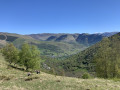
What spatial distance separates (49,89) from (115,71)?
24971 mm

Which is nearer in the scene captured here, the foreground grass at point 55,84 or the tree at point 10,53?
the foreground grass at point 55,84

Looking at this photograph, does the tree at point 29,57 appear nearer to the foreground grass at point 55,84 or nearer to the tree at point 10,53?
the tree at point 10,53

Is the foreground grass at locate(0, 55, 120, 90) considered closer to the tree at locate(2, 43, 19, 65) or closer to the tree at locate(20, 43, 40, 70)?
the tree at locate(20, 43, 40, 70)

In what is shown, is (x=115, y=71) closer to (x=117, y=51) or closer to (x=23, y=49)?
(x=117, y=51)

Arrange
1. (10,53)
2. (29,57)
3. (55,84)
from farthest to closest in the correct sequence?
(10,53)
(29,57)
(55,84)

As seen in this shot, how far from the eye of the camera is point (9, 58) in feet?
156

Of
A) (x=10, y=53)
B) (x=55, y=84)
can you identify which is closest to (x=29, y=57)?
(x=10, y=53)

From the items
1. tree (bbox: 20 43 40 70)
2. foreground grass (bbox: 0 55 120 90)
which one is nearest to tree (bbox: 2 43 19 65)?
tree (bbox: 20 43 40 70)

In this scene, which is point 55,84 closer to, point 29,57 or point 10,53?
point 29,57

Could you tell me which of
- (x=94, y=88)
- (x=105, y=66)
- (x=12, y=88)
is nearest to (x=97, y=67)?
(x=105, y=66)

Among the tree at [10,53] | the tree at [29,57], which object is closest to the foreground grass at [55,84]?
the tree at [29,57]

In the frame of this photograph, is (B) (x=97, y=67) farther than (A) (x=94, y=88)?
Yes

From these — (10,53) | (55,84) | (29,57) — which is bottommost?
(55,84)

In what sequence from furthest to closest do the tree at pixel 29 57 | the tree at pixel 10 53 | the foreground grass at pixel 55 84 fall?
the tree at pixel 10 53
the tree at pixel 29 57
the foreground grass at pixel 55 84
